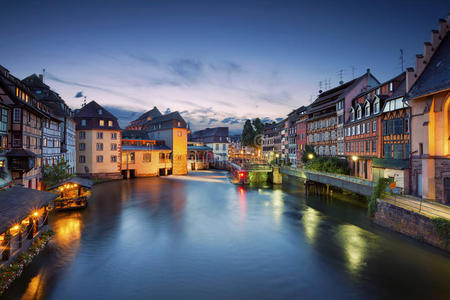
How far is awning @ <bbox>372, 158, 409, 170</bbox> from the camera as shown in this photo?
2711 cm

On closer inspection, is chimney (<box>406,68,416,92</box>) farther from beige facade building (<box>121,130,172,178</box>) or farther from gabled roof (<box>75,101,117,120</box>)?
gabled roof (<box>75,101,117,120</box>)

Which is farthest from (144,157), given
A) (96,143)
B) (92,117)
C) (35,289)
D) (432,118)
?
(432,118)

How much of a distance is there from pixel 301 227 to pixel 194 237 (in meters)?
10.1

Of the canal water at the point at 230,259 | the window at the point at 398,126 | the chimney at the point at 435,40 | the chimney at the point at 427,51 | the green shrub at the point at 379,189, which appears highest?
the chimney at the point at 435,40

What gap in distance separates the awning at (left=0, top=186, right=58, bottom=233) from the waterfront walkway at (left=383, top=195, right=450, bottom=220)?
80.1ft

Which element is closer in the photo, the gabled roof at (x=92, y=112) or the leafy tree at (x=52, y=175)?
the leafy tree at (x=52, y=175)

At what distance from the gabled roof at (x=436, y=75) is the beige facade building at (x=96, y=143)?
2070 inches

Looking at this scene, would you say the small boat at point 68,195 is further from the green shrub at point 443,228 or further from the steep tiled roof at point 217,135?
the steep tiled roof at point 217,135

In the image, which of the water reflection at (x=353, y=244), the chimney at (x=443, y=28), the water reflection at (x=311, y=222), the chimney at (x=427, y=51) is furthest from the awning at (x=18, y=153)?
the chimney at (x=443, y=28)

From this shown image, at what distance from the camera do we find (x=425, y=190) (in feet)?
77.5

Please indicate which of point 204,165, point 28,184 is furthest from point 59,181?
point 204,165

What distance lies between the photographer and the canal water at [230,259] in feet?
46.1

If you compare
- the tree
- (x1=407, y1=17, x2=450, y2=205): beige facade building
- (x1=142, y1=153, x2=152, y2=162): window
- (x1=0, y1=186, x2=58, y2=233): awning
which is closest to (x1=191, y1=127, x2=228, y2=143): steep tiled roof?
the tree

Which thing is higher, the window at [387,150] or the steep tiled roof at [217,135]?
the steep tiled roof at [217,135]
